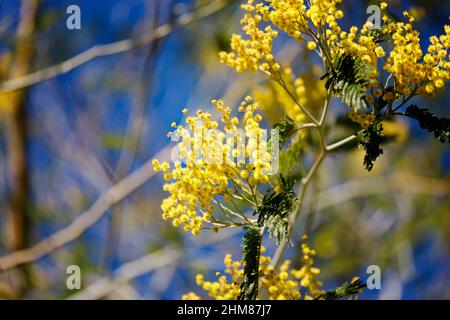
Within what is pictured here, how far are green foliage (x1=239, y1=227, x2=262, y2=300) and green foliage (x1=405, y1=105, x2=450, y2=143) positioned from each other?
463 mm

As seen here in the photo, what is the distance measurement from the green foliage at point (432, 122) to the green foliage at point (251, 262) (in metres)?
0.46

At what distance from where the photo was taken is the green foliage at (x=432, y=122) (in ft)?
4.13

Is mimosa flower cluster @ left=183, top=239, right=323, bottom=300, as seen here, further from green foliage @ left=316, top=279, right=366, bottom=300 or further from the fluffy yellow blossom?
the fluffy yellow blossom

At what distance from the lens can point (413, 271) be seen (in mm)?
4098

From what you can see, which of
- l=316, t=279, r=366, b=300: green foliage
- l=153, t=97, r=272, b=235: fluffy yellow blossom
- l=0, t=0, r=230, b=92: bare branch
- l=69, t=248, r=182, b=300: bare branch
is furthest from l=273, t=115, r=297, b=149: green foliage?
l=69, t=248, r=182, b=300: bare branch

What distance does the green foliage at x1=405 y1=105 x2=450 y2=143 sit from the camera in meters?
1.26

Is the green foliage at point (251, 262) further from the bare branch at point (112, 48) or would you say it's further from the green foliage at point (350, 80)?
the bare branch at point (112, 48)

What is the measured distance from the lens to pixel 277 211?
123 cm

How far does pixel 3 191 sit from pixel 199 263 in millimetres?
1885

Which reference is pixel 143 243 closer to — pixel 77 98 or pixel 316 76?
pixel 77 98

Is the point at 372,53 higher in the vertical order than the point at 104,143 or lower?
lower
